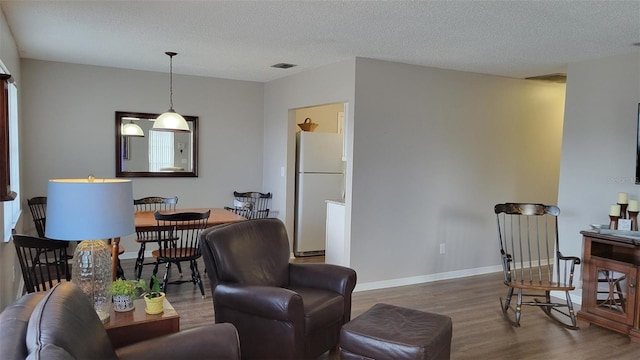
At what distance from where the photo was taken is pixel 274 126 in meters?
6.17

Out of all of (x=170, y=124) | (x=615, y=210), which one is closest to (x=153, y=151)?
(x=170, y=124)

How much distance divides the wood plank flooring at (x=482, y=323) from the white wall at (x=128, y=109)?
1448 millimetres

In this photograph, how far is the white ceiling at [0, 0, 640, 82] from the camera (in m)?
2.94

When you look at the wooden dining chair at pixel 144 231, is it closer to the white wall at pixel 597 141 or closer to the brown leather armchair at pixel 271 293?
the brown leather armchair at pixel 271 293

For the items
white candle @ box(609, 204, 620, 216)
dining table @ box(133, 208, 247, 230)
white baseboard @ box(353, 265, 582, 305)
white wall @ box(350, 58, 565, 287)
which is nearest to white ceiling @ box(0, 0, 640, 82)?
white wall @ box(350, 58, 565, 287)

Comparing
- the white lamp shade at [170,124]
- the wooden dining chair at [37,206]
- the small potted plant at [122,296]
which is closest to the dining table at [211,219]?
the white lamp shade at [170,124]

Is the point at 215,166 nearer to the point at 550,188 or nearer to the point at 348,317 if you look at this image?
the point at 348,317

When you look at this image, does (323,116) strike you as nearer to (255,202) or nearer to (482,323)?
(255,202)

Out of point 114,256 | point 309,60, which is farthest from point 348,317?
point 309,60

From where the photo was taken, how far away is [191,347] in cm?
186

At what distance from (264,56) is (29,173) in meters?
3.08

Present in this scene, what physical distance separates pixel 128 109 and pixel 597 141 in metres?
5.26

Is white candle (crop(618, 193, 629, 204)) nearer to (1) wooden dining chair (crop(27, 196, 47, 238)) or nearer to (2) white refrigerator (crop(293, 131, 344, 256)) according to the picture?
(2) white refrigerator (crop(293, 131, 344, 256))

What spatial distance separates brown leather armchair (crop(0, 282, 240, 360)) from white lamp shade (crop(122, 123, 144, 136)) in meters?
4.20
